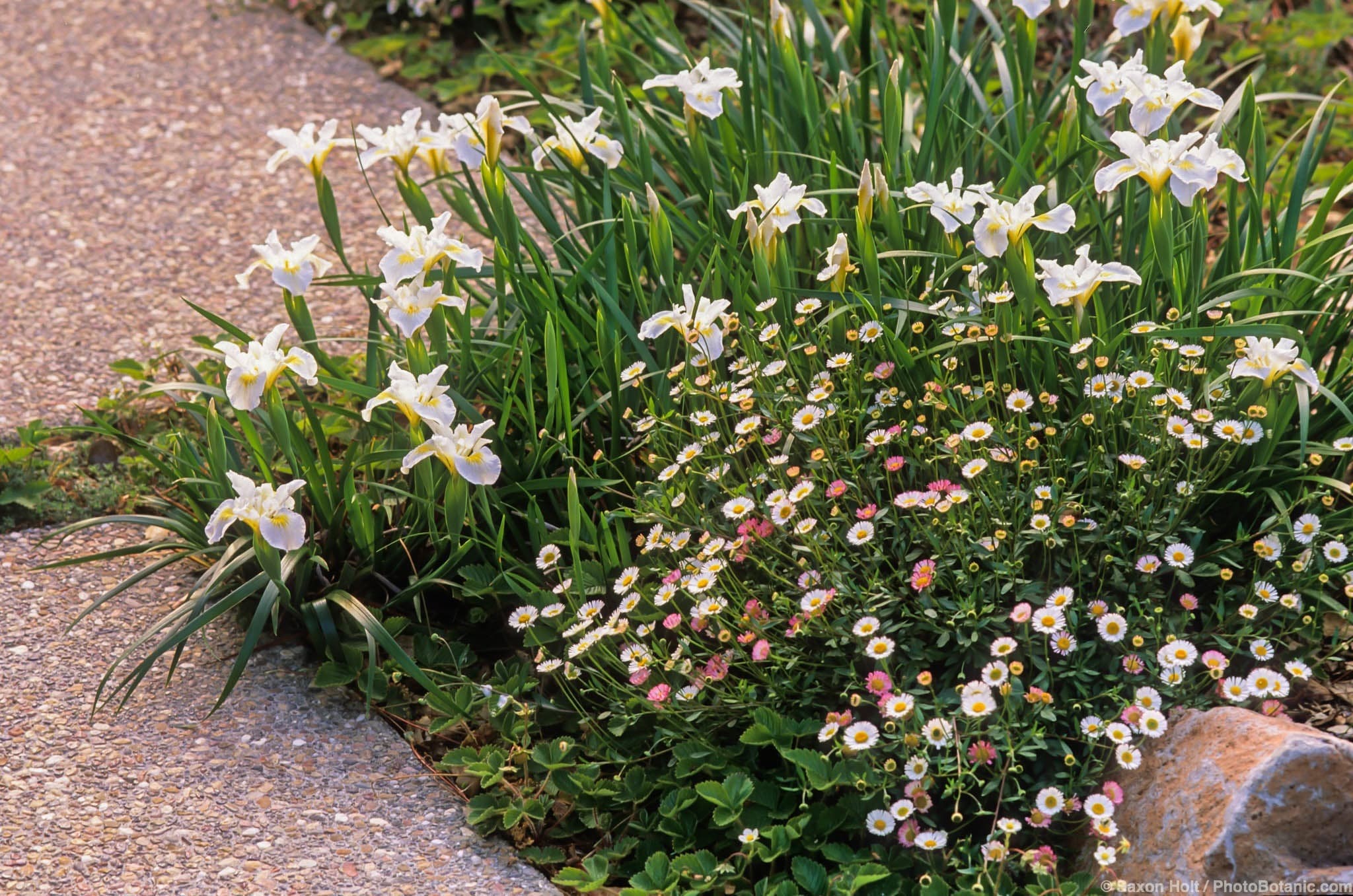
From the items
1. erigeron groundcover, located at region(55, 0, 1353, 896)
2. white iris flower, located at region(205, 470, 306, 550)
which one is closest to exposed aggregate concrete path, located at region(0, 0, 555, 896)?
erigeron groundcover, located at region(55, 0, 1353, 896)

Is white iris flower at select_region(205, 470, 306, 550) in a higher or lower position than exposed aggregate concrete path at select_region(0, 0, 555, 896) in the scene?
higher

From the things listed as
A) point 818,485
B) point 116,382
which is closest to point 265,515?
point 818,485

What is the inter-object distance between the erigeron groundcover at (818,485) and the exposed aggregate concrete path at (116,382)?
122 mm

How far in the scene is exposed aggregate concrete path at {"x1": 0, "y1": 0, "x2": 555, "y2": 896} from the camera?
6.64ft

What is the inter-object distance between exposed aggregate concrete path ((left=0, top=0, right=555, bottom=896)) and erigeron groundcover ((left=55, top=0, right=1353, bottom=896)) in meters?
0.12

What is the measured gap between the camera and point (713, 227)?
2492 millimetres

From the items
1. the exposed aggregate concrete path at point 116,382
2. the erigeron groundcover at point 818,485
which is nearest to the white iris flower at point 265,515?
the erigeron groundcover at point 818,485

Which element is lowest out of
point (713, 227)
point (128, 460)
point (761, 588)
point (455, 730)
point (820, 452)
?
point (455, 730)

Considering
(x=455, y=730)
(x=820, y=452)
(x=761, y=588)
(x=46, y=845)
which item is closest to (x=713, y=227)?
(x=820, y=452)

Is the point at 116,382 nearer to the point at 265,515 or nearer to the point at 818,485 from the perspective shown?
the point at 265,515

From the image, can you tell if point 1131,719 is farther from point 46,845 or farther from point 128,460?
point 128,460

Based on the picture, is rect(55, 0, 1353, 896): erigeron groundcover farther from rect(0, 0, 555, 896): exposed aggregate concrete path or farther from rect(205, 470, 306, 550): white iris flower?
rect(0, 0, 555, 896): exposed aggregate concrete path

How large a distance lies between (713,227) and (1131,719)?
3.94ft

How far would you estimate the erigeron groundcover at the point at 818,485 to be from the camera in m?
1.94
